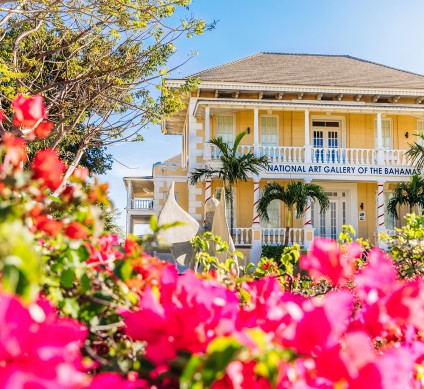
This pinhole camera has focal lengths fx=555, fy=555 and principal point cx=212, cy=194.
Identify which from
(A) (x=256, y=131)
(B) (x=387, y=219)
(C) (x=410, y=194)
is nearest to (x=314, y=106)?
(A) (x=256, y=131)

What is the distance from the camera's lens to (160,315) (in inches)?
42.6

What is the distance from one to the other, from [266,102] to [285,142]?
205 cm

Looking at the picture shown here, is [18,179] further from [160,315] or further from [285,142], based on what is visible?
[285,142]

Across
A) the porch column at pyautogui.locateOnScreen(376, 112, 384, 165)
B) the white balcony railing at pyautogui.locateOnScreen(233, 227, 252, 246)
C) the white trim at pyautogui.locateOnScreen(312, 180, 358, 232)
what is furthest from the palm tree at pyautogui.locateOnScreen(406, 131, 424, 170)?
the white balcony railing at pyautogui.locateOnScreen(233, 227, 252, 246)

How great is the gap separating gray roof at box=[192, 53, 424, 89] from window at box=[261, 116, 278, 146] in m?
1.57

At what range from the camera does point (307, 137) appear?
816 inches

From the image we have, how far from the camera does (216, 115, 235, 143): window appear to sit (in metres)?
21.9

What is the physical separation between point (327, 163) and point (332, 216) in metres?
2.50

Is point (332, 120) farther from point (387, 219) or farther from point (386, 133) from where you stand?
point (387, 219)

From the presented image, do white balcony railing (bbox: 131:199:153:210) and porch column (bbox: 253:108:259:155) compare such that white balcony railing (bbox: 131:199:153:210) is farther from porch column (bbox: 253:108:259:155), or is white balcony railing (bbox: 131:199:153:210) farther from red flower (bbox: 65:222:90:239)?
red flower (bbox: 65:222:90:239)

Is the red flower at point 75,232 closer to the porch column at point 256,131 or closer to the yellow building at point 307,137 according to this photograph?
the yellow building at point 307,137

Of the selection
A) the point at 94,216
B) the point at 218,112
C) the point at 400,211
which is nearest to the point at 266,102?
the point at 218,112

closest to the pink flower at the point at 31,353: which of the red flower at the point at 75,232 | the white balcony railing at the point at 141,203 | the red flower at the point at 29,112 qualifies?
the red flower at the point at 75,232

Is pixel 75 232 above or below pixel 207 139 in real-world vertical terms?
below
